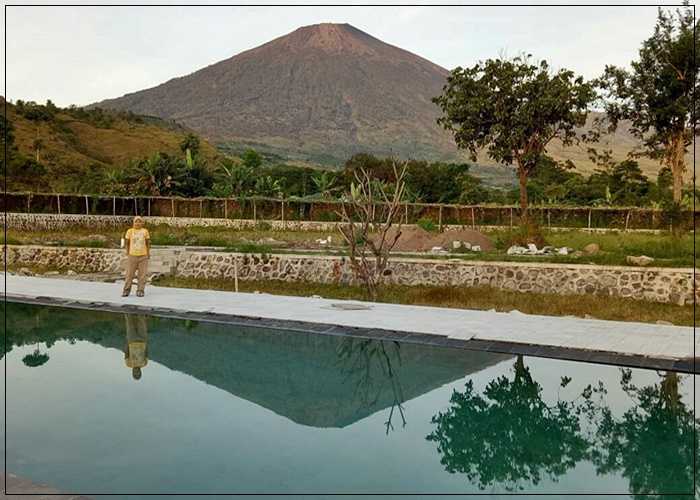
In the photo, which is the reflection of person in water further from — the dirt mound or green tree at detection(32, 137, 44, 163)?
green tree at detection(32, 137, 44, 163)

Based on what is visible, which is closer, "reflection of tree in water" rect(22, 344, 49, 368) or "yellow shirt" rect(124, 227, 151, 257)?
"reflection of tree in water" rect(22, 344, 49, 368)

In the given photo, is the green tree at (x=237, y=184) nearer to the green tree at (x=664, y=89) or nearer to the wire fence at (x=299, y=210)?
the wire fence at (x=299, y=210)

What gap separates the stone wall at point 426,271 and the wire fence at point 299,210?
34.1 ft

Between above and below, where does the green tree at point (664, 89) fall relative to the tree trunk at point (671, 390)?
above

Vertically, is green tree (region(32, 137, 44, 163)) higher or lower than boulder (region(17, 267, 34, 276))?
higher

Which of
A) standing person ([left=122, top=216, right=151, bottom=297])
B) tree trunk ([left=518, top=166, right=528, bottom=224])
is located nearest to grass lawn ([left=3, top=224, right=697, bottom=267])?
tree trunk ([left=518, top=166, right=528, bottom=224])

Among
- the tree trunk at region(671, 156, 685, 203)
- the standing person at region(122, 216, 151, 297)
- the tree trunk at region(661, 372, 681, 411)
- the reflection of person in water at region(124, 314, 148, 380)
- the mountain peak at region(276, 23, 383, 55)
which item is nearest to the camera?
the tree trunk at region(661, 372, 681, 411)

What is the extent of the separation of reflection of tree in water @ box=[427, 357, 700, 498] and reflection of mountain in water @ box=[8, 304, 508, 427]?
586 mm

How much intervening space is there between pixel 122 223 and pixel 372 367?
24.5 metres

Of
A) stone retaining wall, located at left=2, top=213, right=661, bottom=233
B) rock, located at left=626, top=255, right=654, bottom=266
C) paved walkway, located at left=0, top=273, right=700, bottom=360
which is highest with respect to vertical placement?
stone retaining wall, located at left=2, top=213, right=661, bottom=233

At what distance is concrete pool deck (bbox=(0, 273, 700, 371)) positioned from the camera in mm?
7285

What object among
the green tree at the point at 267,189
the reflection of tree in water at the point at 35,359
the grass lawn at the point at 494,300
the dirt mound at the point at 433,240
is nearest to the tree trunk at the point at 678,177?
the dirt mound at the point at 433,240

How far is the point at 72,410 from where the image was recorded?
5.99m

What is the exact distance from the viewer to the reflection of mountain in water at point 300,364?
6281 millimetres
